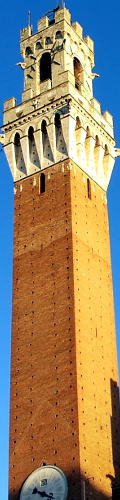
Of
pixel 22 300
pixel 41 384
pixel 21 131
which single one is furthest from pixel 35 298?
pixel 21 131

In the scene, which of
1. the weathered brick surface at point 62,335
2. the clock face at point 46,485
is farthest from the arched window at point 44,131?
the clock face at point 46,485

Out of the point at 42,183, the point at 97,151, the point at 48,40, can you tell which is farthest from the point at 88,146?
the point at 48,40

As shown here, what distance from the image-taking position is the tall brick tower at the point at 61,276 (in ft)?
88.6

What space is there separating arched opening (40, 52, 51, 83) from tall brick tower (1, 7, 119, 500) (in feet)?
0.15

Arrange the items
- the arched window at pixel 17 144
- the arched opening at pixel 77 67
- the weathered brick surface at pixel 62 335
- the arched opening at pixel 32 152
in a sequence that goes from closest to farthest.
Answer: the weathered brick surface at pixel 62 335 < the arched opening at pixel 32 152 < the arched window at pixel 17 144 < the arched opening at pixel 77 67

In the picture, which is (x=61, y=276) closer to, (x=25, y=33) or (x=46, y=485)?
(x=46, y=485)

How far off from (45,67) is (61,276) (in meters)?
10.5

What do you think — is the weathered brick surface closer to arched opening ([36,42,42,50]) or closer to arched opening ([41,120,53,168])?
arched opening ([41,120,53,168])

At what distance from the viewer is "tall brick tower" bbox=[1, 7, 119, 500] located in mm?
27016

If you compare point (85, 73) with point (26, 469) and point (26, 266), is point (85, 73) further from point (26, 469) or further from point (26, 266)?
point (26, 469)

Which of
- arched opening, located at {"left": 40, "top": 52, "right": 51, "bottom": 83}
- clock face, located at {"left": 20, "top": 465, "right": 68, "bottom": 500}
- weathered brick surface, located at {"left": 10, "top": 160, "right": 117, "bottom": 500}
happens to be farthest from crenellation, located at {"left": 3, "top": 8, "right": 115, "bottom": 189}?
clock face, located at {"left": 20, "top": 465, "right": 68, "bottom": 500}

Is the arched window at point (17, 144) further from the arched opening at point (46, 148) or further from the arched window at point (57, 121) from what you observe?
the arched window at point (57, 121)

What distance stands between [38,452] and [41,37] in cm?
1742

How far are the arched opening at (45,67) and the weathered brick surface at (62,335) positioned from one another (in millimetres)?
5131
